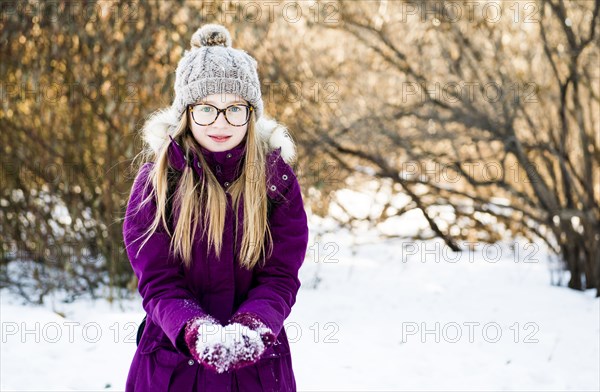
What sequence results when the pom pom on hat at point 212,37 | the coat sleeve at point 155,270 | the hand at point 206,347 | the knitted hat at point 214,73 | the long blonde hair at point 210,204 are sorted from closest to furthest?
the hand at point 206,347 → the coat sleeve at point 155,270 → the long blonde hair at point 210,204 → the knitted hat at point 214,73 → the pom pom on hat at point 212,37

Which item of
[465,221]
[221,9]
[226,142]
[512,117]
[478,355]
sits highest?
[221,9]

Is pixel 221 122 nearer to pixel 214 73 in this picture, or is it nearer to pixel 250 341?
pixel 214 73

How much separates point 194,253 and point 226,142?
324 mm

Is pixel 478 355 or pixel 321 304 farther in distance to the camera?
pixel 321 304

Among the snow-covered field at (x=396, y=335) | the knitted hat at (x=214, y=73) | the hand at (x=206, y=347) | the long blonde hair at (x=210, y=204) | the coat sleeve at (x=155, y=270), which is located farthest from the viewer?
the snow-covered field at (x=396, y=335)

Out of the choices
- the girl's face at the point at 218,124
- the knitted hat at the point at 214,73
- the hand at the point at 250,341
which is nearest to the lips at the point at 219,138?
the girl's face at the point at 218,124

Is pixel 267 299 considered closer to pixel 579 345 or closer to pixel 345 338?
pixel 345 338

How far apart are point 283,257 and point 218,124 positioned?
41 cm

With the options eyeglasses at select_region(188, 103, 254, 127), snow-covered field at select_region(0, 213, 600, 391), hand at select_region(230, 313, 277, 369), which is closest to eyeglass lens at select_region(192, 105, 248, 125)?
eyeglasses at select_region(188, 103, 254, 127)

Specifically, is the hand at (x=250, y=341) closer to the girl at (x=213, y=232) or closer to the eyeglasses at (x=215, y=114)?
the girl at (x=213, y=232)

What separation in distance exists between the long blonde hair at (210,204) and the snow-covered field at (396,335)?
166 cm

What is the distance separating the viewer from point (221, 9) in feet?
14.9

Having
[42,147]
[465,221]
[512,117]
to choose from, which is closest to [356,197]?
[465,221]

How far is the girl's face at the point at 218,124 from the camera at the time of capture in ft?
5.85
